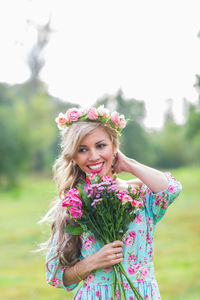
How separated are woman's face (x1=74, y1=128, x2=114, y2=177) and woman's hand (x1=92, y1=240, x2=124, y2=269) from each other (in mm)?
522

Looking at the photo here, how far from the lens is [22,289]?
6531mm

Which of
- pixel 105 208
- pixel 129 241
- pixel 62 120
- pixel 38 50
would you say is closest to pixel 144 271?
pixel 129 241

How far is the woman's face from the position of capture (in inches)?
107

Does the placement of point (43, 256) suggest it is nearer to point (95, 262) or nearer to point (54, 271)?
point (54, 271)

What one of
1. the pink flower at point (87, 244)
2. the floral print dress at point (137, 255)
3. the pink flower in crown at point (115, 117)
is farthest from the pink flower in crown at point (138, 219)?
the pink flower in crown at point (115, 117)

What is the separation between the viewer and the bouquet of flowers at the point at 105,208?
2322mm

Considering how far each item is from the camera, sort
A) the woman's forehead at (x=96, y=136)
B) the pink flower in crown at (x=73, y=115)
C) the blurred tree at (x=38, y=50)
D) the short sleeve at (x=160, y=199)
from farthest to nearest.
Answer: the blurred tree at (x=38, y=50), the pink flower in crown at (x=73, y=115), the woman's forehead at (x=96, y=136), the short sleeve at (x=160, y=199)

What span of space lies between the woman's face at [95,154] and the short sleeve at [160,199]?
1.14 feet

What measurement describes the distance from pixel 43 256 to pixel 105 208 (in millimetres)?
7082

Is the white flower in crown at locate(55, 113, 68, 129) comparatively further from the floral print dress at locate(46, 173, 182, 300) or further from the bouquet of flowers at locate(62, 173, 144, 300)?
the floral print dress at locate(46, 173, 182, 300)

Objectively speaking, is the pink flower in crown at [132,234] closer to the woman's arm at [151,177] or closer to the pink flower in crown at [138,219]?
the pink flower in crown at [138,219]

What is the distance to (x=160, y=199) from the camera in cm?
264

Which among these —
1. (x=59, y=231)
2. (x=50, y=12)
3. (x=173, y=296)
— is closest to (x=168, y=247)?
(x=173, y=296)

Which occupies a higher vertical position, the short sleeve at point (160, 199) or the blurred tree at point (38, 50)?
the blurred tree at point (38, 50)
